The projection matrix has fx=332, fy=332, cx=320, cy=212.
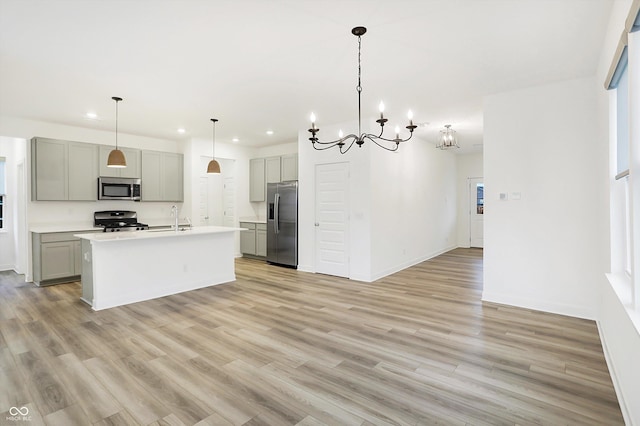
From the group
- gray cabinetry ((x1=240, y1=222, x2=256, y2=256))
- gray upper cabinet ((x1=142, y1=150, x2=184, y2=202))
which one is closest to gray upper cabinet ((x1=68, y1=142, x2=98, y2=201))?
gray upper cabinet ((x1=142, y1=150, x2=184, y2=202))

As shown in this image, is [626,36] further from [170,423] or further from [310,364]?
[170,423]

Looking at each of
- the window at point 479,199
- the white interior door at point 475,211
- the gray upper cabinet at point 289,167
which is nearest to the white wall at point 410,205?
the white interior door at point 475,211

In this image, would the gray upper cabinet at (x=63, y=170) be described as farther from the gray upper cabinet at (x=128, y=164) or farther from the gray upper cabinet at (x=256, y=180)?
the gray upper cabinet at (x=256, y=180)

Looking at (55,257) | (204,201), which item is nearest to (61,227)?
(55,257)

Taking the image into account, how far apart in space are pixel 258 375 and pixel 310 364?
43cm

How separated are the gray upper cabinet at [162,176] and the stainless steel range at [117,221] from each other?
463mm

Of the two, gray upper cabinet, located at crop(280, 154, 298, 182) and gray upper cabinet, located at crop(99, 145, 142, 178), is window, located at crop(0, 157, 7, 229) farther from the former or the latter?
gray upper cabinet, located at crop(280, 154, 298, 182)

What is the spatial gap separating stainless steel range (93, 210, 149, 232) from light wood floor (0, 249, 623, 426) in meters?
1.83

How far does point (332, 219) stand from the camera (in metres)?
6.15

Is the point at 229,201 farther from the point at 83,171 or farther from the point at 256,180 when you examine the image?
the point at 83,171

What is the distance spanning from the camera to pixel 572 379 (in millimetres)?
2496

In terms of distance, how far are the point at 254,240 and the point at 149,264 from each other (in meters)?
3.27

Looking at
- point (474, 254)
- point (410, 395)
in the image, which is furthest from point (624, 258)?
point (474, 254)

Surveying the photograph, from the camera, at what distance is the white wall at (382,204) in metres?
5.68
